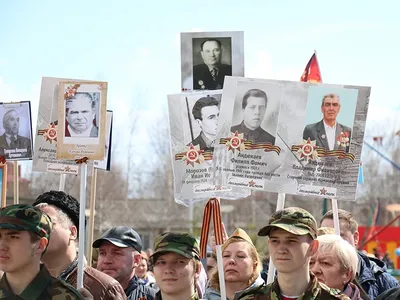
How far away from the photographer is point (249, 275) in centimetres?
688

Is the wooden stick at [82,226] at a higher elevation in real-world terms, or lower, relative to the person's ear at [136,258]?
higher

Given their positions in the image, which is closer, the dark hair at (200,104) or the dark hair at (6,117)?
the dark hair at (200,104)

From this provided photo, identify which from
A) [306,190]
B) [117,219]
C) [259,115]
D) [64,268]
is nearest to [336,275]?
[306,190]

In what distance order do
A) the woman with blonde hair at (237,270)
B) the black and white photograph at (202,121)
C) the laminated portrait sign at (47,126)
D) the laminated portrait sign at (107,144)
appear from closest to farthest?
the black and white photograph at (202,121) → the woman with blonde hair at (237,270) → the laminated portrait sign at (47,126) → the laminated portrait sign at (107,144)

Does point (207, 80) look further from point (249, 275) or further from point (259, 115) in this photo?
point (249, 275)

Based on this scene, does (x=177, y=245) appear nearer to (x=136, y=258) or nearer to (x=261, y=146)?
(x=261, y=146)

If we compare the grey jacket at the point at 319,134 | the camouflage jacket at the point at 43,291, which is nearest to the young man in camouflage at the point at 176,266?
the camouflage jacket at the point at 43,291

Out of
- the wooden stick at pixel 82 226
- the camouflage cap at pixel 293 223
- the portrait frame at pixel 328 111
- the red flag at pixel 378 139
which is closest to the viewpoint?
the camouflage cap at pixel 293 223

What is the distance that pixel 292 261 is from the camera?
5.05 m

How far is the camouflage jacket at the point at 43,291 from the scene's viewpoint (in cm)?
502

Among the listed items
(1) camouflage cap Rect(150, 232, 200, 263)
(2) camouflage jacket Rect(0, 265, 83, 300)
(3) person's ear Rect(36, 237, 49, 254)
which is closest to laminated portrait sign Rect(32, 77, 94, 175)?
(1) camouflage cap Rect(150, 232, 200, 263)

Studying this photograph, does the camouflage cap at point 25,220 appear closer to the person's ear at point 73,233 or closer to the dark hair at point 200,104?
the person's ear at point 73,233

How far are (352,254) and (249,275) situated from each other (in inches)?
41.5

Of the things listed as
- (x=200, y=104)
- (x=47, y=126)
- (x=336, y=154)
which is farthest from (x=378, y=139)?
(x=200, y=104)
